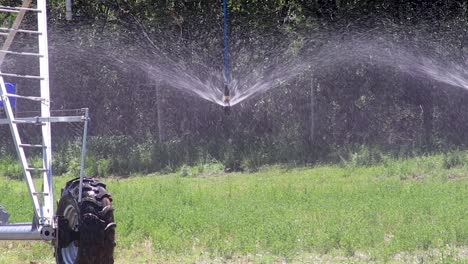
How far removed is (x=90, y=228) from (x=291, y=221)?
391 cm

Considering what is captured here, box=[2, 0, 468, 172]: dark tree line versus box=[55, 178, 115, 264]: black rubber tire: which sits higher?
box=[2, 0, 468, 172]: dark tree line

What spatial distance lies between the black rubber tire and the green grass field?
2.19 metres

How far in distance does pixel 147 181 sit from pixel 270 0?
18.4 ft

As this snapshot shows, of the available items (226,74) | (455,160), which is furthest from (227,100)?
(455,160)

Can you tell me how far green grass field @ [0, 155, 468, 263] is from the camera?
823 cm

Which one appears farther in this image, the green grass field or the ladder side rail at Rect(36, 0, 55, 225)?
the green grass field

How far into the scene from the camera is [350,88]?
720 inches

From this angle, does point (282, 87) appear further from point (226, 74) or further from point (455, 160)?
point (455, 160)

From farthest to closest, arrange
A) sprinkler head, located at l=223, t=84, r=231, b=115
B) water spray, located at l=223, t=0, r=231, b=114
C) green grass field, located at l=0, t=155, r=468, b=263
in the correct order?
sprinkler head, located at l=223, t=84, r=231, b=115 < water spray, located at l=223, t=0, r=231, b=114 < green grass field, located at l=0, t=155, r=468, b=263

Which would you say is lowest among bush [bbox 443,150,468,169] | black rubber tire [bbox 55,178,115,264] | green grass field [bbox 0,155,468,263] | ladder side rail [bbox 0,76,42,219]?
green grass field [bbox 0,155,468,263]

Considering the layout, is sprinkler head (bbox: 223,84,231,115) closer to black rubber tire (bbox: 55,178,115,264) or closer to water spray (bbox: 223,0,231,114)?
water spray (bbox: 223,0,231,114)

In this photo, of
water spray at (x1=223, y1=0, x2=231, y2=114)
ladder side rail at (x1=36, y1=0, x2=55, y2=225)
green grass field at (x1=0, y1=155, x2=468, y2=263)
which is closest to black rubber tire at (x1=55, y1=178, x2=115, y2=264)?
ladder side rail at (x1=36, y1=0, x2=55, y2=225)

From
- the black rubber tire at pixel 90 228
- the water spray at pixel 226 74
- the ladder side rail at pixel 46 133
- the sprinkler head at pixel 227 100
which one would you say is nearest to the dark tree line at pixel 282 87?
the sprinkler head at pixel 227 100

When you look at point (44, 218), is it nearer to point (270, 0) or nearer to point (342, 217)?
point (342, 217)
